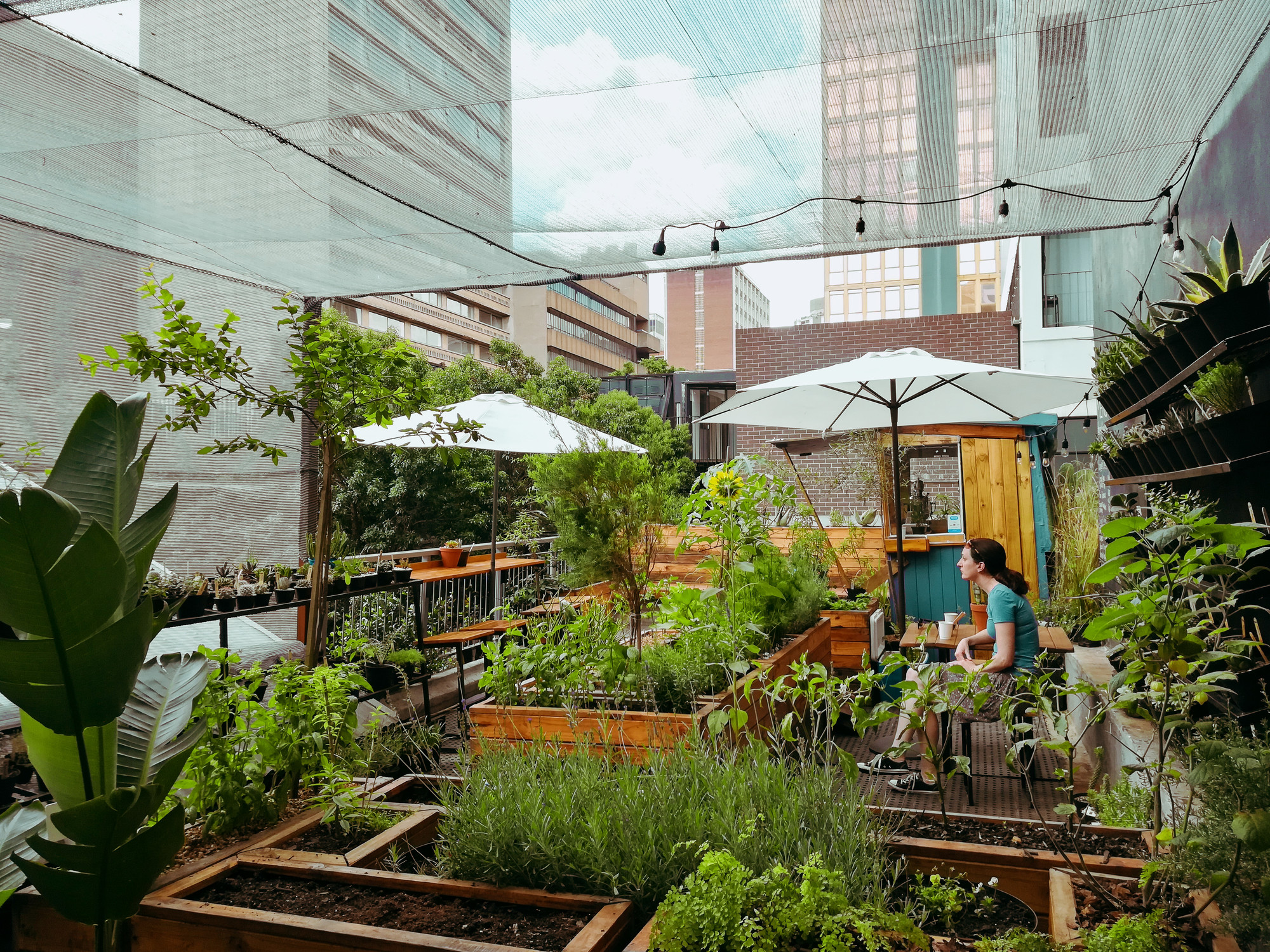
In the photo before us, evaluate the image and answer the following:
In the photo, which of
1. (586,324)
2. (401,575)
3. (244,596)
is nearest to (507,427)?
(401,575)

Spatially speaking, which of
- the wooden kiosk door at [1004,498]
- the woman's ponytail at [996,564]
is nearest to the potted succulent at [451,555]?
the woman's ponytail at [996,564]

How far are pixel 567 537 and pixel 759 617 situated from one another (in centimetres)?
112

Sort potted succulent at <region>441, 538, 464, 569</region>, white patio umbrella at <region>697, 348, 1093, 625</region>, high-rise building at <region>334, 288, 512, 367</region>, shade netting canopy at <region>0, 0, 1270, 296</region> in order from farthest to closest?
high-rise building at <region>334, 288, 512, 367</region>, potted succulent at <region>441, 538, 464, 569</region>, white patio umbrella at <region>697, 348, 1093, 625</region>, shade netting canopy at <region>0, 0, 1270, 296</region>

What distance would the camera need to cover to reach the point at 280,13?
2791mm

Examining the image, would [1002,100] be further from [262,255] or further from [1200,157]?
[262,255]

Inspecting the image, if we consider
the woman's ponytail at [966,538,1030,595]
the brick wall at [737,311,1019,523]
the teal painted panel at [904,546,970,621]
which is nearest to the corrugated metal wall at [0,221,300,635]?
the woman's ponytail at [966,538,1030,595]

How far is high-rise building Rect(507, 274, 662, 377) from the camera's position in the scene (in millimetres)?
64875

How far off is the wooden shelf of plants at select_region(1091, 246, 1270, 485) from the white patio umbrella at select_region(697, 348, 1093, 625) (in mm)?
1669

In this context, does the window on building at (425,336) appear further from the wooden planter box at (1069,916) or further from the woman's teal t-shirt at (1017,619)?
the wooden planter box at (1069,916)

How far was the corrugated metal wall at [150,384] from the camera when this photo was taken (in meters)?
3.88

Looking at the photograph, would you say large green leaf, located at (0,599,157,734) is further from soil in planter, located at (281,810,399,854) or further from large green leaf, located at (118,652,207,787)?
soil in planter, located at (281,810,399,854)

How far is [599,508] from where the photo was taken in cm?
389

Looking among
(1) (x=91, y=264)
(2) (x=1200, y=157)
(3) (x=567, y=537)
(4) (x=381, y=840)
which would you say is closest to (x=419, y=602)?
(3) (x=567, y=537)

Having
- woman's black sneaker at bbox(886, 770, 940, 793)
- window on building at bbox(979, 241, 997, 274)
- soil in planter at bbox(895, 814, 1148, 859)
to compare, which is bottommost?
woman's black sneaker at bbox(886, 770, 940, 793)
